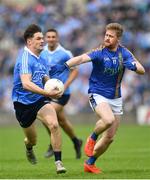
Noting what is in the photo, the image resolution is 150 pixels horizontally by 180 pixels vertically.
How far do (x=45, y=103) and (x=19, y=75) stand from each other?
2.15ft

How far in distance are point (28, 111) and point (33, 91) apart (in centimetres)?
84

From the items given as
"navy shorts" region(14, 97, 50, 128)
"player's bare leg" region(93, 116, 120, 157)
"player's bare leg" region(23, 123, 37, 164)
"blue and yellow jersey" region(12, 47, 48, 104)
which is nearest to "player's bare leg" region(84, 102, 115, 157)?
"player's bare leg" region(93, 116, 120, 157)

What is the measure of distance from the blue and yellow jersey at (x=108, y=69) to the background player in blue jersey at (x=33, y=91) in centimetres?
87

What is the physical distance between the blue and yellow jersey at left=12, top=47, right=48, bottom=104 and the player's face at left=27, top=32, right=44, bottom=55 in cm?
9

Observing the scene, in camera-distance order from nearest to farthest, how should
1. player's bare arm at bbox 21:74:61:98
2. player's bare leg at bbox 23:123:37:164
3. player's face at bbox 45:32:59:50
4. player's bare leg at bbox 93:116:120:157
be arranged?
1. player's bare arm at bbox 21:74:61:98
2. player's bare leg at bbox 93:116:120:157
3. player's bare leg at bbox 23:123:37:164
4. player's face at bbox 45:32:59:50

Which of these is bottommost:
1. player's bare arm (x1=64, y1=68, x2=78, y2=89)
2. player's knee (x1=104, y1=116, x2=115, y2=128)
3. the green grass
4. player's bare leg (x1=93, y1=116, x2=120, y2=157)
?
the green grass

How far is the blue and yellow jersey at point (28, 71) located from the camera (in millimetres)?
12125

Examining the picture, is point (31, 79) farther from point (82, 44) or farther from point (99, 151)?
point (82, 44)

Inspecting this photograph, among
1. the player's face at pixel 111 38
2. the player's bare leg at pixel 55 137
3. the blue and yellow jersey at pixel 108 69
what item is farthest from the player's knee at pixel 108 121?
the player's face at pixel 111 38

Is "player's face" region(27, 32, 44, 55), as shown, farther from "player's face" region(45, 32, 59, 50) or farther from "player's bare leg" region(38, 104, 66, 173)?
"player's face" region(45, 32, 59, 50)

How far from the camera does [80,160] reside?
1517 cm

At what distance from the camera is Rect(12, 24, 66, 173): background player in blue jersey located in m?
11.8

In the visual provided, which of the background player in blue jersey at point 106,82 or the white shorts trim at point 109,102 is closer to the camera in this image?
the background player in blue jersey at point 106,82

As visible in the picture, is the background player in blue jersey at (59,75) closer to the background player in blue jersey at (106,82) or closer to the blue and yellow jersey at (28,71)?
the blue and yellow jersey at (28,71)
